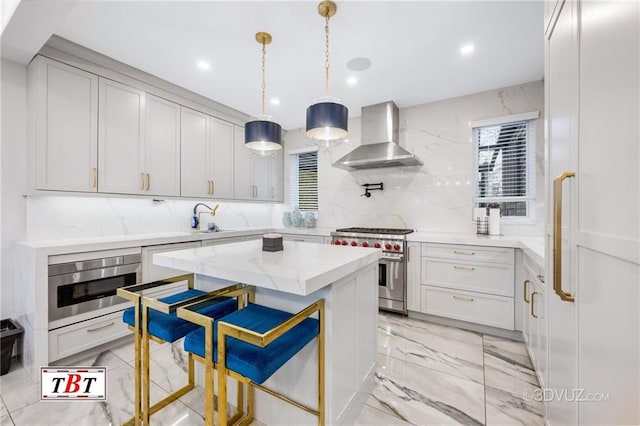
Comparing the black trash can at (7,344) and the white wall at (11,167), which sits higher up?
the white wall at (11,167)

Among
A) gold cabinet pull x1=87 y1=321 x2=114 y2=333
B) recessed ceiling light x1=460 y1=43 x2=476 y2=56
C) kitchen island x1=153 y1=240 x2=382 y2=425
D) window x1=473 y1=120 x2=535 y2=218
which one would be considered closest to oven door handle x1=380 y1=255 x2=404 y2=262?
window x1=473 y1=120 x2=535 y2=218

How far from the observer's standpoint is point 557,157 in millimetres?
1125

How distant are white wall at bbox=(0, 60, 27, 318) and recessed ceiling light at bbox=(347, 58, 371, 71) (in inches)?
113

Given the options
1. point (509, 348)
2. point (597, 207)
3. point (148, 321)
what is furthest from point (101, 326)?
point (509, 348)

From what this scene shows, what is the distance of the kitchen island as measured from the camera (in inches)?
48.6

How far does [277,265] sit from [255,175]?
314cm

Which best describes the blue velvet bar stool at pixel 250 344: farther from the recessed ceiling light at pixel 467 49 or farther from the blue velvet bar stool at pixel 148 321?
the recessed ceiling light at pixel 467 49

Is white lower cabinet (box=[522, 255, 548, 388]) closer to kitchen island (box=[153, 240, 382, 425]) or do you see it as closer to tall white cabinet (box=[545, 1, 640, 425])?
tall white cabinet (box=[545, 1, 640, 425])

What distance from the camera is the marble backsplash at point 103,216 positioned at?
2372mm

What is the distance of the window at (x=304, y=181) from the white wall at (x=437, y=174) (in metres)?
0.65

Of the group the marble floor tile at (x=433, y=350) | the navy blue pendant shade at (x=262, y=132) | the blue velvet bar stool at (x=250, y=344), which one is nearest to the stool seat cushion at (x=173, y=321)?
the blue velvet bar stool at (x=250, y=344)

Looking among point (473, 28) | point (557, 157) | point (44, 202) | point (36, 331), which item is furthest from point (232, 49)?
point (36, 331)

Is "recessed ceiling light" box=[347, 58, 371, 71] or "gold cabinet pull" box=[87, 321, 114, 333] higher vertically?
"recessed ceiling light" box=[347, 58, 371, 71]
